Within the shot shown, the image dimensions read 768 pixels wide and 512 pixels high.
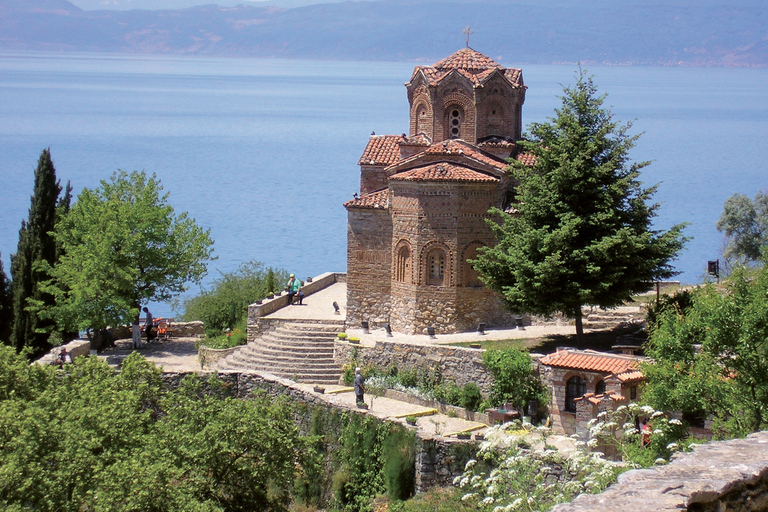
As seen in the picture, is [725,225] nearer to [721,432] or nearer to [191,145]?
[721,432]

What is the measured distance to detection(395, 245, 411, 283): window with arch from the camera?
3045 centimetres

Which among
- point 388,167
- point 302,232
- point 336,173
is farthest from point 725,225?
point 336,173

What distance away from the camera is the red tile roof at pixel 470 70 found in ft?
105

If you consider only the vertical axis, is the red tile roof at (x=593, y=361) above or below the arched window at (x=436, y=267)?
below

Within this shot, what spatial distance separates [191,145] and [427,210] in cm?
10917

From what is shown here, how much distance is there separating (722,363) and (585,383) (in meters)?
5.34

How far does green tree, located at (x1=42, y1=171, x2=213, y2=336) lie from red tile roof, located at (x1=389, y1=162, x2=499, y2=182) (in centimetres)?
750

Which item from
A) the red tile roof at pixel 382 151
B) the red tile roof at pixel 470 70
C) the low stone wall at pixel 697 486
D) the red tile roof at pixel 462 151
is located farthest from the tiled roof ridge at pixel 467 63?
the low stone wall at pixel 697 486

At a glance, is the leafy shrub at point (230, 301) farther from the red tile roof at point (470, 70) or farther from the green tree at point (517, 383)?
the green tree at point (517, 383)

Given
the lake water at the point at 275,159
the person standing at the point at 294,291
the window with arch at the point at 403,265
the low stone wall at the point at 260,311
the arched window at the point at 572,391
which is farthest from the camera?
the lake water at the point at 275,159

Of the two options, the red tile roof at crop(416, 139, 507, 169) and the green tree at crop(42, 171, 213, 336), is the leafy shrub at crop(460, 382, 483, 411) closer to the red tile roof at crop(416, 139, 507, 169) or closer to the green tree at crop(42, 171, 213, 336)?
the red tile roof at crop(416, 139, 507, 169)

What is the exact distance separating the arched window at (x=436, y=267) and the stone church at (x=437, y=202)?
0.09 ft

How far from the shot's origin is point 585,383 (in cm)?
2269

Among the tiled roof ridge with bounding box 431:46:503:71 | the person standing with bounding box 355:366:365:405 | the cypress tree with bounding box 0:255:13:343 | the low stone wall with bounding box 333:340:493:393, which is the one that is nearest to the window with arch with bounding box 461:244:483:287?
the low stone wall with bounding box 333:340:493:393
